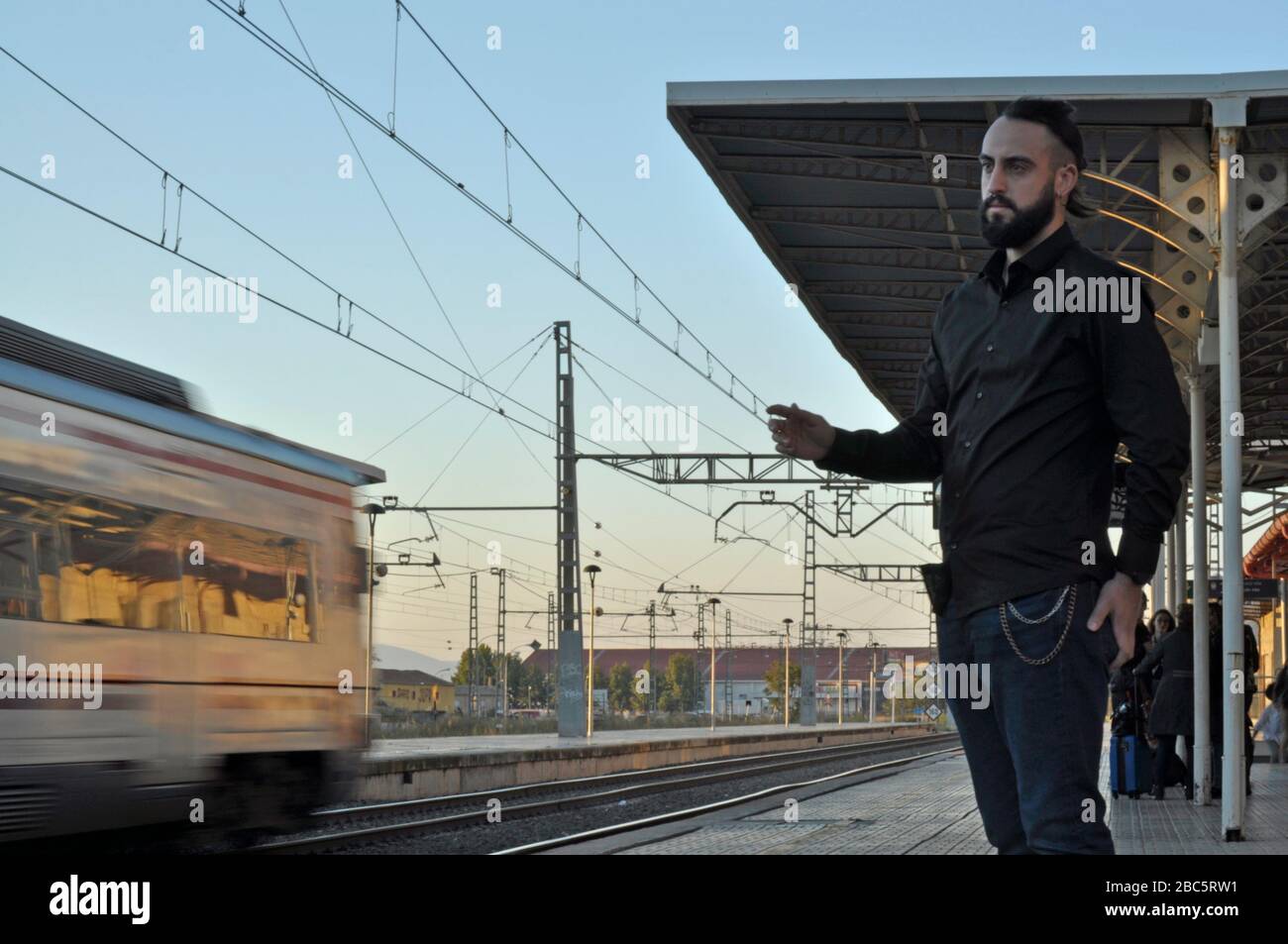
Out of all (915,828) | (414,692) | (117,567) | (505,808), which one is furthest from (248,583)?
(414,692)

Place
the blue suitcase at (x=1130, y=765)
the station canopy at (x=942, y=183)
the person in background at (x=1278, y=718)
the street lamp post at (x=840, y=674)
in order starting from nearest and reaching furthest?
1. the station canopy at (x=942, y=183)
2. the blue suitcase at (x=1130, y=765)
3. the person in background at (x=1278, y=718)
4. the street lamp post at (x=840, y=674)

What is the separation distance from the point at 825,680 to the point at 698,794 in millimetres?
163041

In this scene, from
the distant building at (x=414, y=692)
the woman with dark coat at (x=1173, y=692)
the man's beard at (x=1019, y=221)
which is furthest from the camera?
the distant building at (x=414, y=692)

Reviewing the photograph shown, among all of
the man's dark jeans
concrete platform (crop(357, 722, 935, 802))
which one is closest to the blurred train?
concrete platform (crop(357, 722, 935, 802))

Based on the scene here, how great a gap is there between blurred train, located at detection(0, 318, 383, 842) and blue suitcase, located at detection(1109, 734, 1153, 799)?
7.23 metres

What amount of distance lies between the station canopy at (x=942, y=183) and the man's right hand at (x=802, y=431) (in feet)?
34.4

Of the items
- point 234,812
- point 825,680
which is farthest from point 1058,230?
point 825,680

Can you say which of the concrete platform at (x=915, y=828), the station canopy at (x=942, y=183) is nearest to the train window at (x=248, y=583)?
the concrete platform at (x=915, y=828)

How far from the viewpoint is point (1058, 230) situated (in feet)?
10.2

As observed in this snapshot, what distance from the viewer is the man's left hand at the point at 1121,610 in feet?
9.05

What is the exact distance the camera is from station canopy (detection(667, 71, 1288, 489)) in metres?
13.8

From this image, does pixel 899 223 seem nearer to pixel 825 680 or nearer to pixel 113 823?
pixel 113 823

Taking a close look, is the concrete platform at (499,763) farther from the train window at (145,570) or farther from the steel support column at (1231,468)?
the steel support column at (1231,468)
